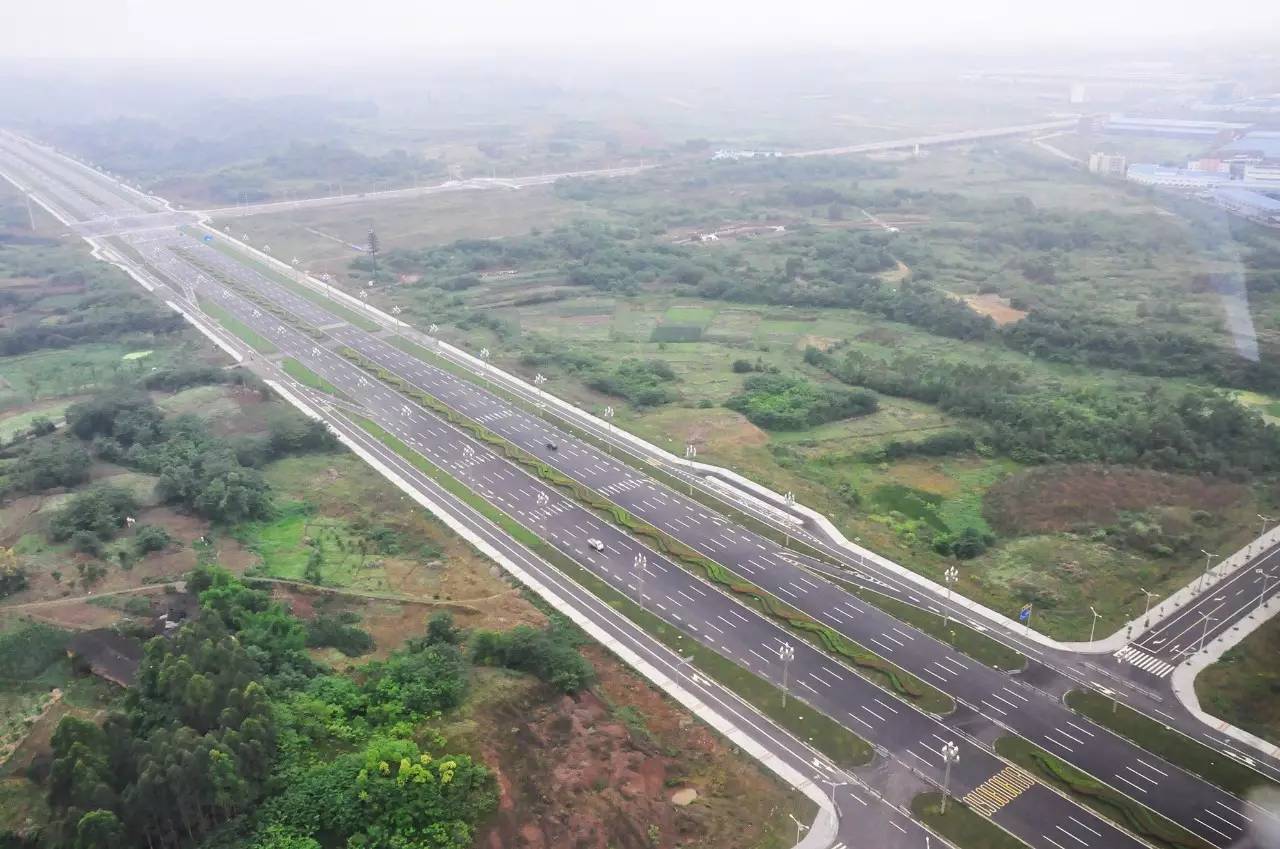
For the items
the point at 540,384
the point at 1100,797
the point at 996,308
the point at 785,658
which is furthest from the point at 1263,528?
the point at 540,384

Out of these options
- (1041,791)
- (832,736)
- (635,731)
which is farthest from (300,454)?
(1041,791)

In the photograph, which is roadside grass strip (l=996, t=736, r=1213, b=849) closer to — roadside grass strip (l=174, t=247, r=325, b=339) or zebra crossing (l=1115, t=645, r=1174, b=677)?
zebra crossing (l=1115, t=645, r=1174, b=677)

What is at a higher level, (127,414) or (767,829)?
(127,414)

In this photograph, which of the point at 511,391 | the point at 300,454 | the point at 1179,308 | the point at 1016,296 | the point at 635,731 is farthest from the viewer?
the point at 1016,296

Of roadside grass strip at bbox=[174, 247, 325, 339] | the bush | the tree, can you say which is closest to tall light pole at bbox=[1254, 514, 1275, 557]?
the tree

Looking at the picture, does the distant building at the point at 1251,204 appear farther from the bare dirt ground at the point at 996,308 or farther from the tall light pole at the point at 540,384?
the tall light pole at the point at 540,384

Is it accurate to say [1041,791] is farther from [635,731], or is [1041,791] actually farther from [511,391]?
[511,391]

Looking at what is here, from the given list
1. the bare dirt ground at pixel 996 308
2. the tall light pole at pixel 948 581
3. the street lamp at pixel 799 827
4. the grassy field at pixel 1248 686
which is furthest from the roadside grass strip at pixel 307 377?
the grassy field at pixel 1248 686

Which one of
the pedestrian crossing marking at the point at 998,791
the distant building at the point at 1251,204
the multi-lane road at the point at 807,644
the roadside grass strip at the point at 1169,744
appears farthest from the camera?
the distant building at the point at 1251,204
